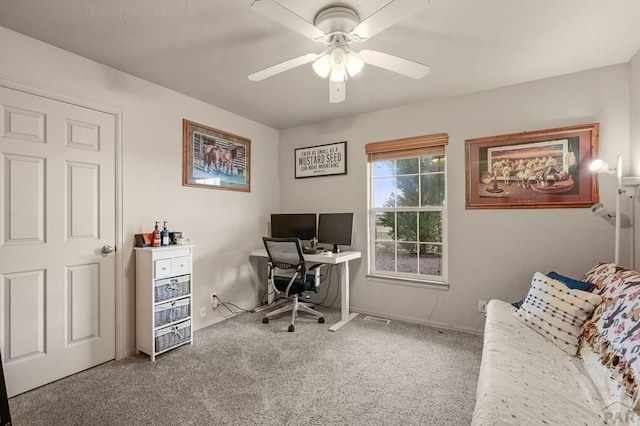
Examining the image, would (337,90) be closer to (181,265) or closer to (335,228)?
(335,228)

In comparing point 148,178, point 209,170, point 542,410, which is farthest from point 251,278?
point 542,410

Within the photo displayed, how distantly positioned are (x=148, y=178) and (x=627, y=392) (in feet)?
10.8

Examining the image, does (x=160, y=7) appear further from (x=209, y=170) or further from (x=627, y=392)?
(x=627, y=392)

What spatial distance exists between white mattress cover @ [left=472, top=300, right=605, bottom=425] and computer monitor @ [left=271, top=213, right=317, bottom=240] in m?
2.21

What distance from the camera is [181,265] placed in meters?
2.58

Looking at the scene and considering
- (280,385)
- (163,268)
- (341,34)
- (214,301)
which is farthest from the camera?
(214,301)

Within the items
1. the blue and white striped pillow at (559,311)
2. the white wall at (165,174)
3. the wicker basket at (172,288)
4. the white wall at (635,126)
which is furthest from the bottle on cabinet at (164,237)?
the white wall at (635,126)

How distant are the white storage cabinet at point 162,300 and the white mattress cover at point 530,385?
7.56ft

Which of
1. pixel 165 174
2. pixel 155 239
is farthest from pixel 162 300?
pixel 165 174

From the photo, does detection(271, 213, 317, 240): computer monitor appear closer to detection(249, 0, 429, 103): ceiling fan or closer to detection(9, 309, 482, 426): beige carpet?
detection(9, 309, 482, 426): beige carpet

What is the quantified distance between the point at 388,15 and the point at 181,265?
242 centimetres

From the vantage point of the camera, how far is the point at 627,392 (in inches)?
44.7

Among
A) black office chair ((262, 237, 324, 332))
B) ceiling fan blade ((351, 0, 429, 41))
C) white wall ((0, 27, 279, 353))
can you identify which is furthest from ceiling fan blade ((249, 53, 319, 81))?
black office chair ((262, 237, 324, 332))

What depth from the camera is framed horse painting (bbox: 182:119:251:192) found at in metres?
2.95
